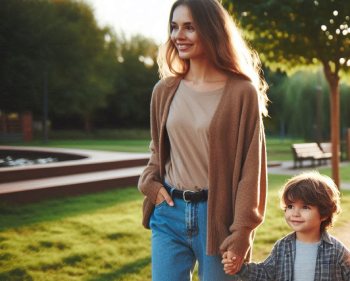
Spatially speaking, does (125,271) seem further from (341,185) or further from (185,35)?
(341,185)

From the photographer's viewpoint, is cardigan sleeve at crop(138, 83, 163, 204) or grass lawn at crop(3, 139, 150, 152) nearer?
cardigan sleeve at crop(138, 83, 163, 204)

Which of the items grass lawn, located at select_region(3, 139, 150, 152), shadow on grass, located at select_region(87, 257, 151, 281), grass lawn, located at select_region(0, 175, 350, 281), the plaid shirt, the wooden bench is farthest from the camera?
grass lawn, located at select_region(3, 139, 150, 152)

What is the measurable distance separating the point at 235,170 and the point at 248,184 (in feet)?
0.29

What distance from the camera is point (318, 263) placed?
2.80 meters

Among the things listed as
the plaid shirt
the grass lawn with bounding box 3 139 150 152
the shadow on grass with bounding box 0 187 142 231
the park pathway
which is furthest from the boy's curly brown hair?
the grass lawn with bounding box 3 139 150 152

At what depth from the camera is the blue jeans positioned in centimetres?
244

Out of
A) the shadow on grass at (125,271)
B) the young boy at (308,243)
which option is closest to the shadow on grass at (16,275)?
the shadow on grass at (125,271)

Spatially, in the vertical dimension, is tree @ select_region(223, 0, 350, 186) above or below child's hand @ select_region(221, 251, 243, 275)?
above

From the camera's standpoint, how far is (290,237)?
9.48 ft

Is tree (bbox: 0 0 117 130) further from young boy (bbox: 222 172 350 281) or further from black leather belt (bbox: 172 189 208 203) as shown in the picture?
black leather belt (bbox: 172 189 208 203)

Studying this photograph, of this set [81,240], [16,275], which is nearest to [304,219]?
[16,275]

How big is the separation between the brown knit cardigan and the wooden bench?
15837 millimetres

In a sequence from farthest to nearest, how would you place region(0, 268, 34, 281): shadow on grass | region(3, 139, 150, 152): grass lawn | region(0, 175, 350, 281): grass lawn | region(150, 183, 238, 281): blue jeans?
region(3, 139, 150, 152): grass lawn < region(0, 175, 350, 281): grass lawn < region(0, 268, 34, 281): shadow on grass < region(150, 183, 238, 281): blue jeans

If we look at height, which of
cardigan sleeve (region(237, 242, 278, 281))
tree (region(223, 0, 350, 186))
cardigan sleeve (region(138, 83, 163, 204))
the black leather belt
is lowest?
cardigan sleeve (region(237, 242, 278, 281))
